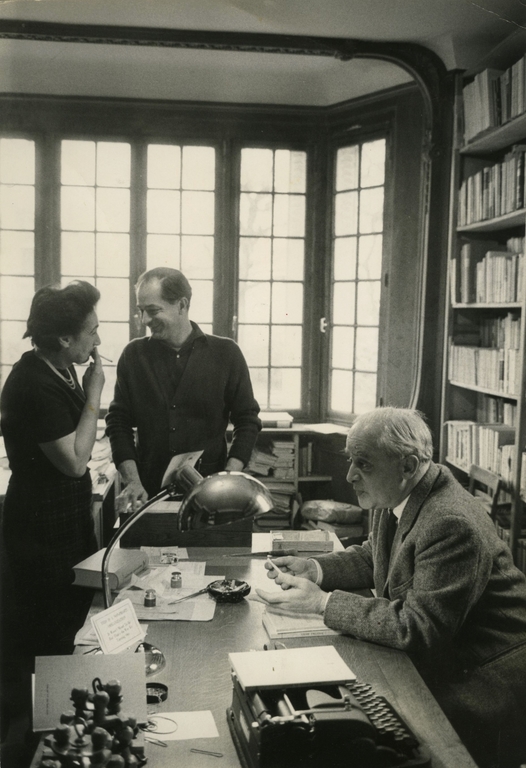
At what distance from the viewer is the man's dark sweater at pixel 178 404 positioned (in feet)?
10.6

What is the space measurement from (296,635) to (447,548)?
1.55 ft

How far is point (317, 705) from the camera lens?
1.38m

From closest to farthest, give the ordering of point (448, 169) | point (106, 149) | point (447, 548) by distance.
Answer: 1. point (447, 548)
2. point (448, 169)
3. point (106, 149)

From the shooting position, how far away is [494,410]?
4.21m

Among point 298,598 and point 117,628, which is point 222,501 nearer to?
point 117,628

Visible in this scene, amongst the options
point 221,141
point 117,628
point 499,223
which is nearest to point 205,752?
point 117,628

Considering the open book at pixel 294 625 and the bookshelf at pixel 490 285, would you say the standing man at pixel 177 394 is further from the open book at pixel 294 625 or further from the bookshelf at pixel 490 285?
the bookshelf at pixel 490 285

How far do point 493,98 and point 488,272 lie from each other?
3.02ft

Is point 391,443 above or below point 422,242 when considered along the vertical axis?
below

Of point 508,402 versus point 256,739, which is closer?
point 256,739

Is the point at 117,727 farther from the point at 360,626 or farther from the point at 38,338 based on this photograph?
the point at 38,338

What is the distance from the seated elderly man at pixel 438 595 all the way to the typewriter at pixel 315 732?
0.47 metres

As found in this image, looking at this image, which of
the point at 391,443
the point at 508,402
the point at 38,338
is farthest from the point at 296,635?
the point at 508,402

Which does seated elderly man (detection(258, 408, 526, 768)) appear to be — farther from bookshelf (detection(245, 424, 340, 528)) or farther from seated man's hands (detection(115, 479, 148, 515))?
bookshelf (detection(245, 424, 340, 528))
